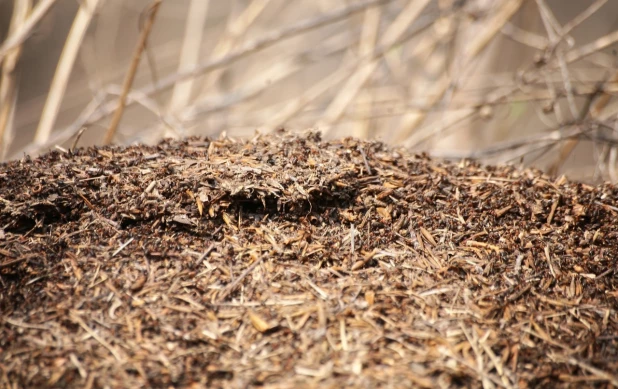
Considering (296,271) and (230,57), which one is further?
(230,57)

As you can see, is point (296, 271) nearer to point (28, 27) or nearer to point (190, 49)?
point (28, 27)

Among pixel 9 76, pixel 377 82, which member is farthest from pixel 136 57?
pixel 377 82

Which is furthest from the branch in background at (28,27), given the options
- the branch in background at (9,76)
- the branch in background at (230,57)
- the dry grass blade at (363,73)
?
the dry grass blade at (363,73)

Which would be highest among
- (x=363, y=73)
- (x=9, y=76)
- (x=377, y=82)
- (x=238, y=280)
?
(x=377, y=82)

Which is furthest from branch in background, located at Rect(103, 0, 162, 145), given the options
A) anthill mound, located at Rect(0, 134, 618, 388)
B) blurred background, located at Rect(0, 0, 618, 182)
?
anthill mound, located at Rect(0, 134, 618, 388)

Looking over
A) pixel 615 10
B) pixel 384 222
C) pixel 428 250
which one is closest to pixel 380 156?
pixel 384 222

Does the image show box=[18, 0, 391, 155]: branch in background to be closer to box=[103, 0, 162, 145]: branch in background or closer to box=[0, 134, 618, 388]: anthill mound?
box=[103, 0, 162, 145]: branch in background

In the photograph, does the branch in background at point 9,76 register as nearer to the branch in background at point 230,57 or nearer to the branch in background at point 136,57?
the branch in background at point 230,57

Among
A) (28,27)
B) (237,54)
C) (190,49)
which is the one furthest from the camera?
(190,49)
